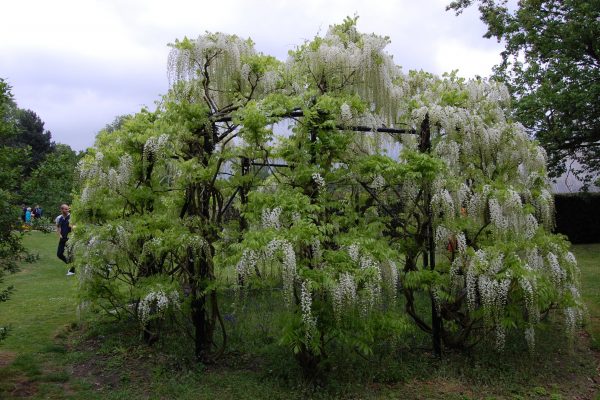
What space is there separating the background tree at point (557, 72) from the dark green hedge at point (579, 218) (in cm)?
327

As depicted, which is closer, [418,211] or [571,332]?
[571,332]

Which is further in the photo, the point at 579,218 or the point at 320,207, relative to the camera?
the point at 579,218

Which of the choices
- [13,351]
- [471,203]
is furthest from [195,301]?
[471,203]

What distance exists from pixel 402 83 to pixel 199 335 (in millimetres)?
5634

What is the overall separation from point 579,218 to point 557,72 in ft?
22.8

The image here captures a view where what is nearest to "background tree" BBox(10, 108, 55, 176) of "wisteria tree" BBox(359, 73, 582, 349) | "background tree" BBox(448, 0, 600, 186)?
"background tree" BBox(448, 0, 600, 186)

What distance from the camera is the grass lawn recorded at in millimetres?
5348

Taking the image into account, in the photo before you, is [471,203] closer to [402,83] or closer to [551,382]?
[551,382]

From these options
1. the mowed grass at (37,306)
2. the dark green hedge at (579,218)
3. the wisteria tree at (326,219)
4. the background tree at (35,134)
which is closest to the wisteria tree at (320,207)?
the wisteria tree at (326,219)

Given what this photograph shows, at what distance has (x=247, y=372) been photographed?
5.81 m

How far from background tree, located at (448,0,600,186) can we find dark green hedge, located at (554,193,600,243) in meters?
3.27

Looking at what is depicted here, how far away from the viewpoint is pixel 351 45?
6.73 m

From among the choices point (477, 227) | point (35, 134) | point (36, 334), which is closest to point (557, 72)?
point (477, 227)

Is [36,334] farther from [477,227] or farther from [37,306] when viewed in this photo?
[477,227]
